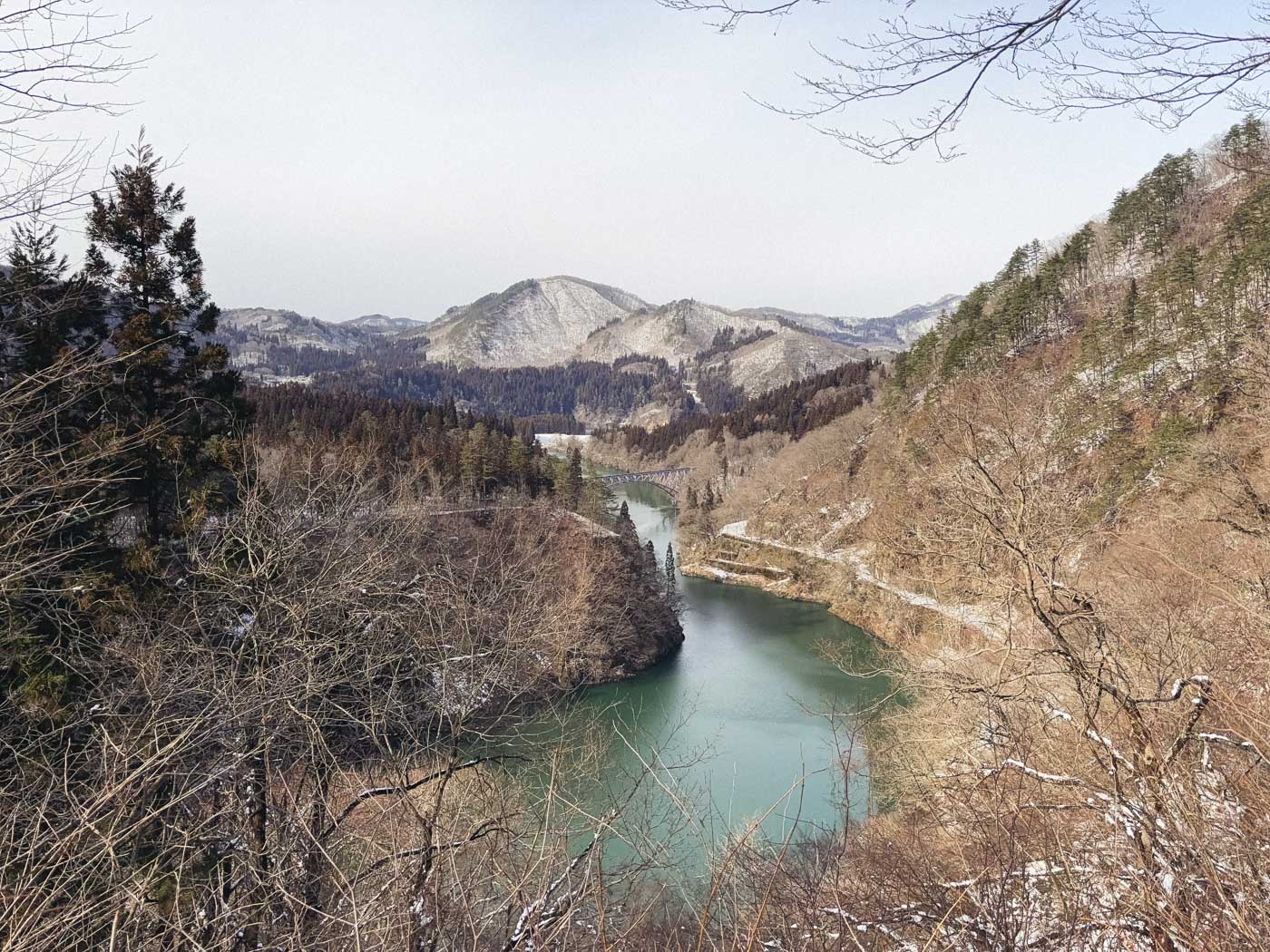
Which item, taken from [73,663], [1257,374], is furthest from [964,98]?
[73,663]

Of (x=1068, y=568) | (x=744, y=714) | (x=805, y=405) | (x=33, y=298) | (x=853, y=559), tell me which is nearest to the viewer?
(x=33, y=298)

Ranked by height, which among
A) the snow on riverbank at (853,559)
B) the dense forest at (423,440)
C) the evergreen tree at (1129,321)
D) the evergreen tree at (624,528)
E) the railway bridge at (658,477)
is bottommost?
the railway bridge at (658,477)

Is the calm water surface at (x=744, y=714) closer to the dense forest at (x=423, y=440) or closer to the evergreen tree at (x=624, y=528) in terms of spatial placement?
the evergreen tree at (x=624, y=528)

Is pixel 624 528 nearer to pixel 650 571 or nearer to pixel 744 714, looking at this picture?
pixel 650 571

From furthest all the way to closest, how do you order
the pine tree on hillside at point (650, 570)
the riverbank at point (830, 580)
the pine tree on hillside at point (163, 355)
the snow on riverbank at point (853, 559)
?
the pine tree on hillside at point (650, 570), the riverbank at point (830, 580), the snow on riverbank at point (853, 559), the pine tree on hillside at point (163, 355)

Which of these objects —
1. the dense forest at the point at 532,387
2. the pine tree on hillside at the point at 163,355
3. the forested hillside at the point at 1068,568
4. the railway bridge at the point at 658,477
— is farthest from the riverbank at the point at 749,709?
the dense forest at the point at 532,387

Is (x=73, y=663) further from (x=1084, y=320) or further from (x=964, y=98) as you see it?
(x=1084, y=320)

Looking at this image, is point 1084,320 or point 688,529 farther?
point 688,529

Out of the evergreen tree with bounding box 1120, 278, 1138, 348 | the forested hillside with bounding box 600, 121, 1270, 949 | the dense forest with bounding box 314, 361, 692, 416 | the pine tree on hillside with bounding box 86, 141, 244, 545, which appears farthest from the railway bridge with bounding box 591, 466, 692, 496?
the pine tree on hillside with bounding box 86, 141, 244, 545

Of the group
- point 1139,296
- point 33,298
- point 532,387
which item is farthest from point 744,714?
point 532,387
